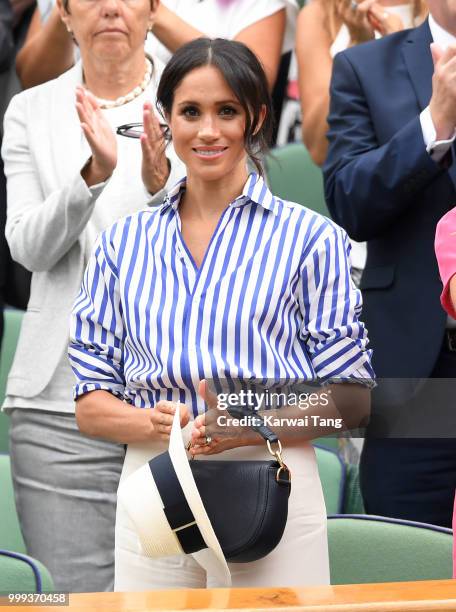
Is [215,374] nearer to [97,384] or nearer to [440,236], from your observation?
[97,384]

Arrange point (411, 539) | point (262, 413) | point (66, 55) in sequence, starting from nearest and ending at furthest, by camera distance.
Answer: point (262, 413) < point (411, 539) < point (66, 55)

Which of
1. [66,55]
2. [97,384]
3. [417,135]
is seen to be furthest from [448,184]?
[66,55]

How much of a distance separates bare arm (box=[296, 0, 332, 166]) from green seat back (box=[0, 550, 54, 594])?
5.48ft

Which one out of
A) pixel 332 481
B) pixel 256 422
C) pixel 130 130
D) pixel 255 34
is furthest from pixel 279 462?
pixel 255 34

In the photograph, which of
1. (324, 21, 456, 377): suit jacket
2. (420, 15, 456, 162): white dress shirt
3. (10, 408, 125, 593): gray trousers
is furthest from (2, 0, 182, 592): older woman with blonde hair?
(420, 15, 456, 162): white dress shirt

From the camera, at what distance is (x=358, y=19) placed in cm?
364

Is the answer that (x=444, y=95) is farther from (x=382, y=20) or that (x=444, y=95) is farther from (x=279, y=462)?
(x=279, y=462)

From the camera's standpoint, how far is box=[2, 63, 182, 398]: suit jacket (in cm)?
303

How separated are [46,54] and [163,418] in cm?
192

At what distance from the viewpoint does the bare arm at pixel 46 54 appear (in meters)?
3.81

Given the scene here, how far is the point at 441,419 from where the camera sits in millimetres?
2857

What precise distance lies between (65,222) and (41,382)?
39cm

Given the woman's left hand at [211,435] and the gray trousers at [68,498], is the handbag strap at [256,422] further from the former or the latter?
the gray trousers at [68,498]

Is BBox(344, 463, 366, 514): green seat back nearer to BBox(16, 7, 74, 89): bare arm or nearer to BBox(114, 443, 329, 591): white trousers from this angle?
BBox(114, 443, 329, 591): white trousers
